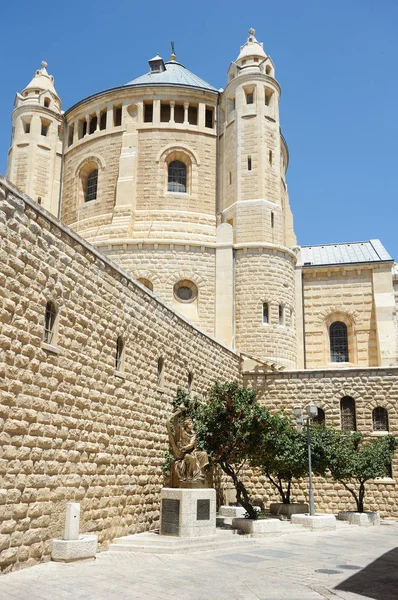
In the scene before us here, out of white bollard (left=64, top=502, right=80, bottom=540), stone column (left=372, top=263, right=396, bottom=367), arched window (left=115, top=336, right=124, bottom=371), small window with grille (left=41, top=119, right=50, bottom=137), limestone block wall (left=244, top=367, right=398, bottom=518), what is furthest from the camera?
small window with grille (left=41, top=119, right=50, bottom=137)

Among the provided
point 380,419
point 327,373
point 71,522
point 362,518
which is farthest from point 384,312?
point 71,522

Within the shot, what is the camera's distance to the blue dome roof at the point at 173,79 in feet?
102

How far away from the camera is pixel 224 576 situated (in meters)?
9.31

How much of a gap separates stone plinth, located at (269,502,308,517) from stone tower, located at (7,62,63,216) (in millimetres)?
18930

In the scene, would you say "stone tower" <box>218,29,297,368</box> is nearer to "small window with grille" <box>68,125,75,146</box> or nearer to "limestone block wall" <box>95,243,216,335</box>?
"limestone block wall" <box>95,243,216,335</box>

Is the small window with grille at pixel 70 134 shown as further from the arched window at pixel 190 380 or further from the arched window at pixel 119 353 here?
the arched window at pixel 119 353

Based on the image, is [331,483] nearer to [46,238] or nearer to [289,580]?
[289,580]

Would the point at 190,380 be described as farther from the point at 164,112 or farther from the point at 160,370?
the point at 164,112

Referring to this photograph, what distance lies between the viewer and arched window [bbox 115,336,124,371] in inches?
513

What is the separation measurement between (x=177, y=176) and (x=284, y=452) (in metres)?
16.7

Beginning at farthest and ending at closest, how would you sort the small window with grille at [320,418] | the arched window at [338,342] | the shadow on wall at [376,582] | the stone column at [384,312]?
the arched window at [338,342] < the stone column at [384,312] < the small window with grille at [320,418] < the shadow on wall at [376,582]

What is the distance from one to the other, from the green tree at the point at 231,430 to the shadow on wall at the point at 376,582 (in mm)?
5218

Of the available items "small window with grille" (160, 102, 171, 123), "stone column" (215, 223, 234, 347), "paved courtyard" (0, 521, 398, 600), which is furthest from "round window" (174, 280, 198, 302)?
"paved courtyard" (0, 521, 398, 600)

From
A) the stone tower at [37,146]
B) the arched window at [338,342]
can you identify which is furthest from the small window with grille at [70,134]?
the arched window at [338,342]
